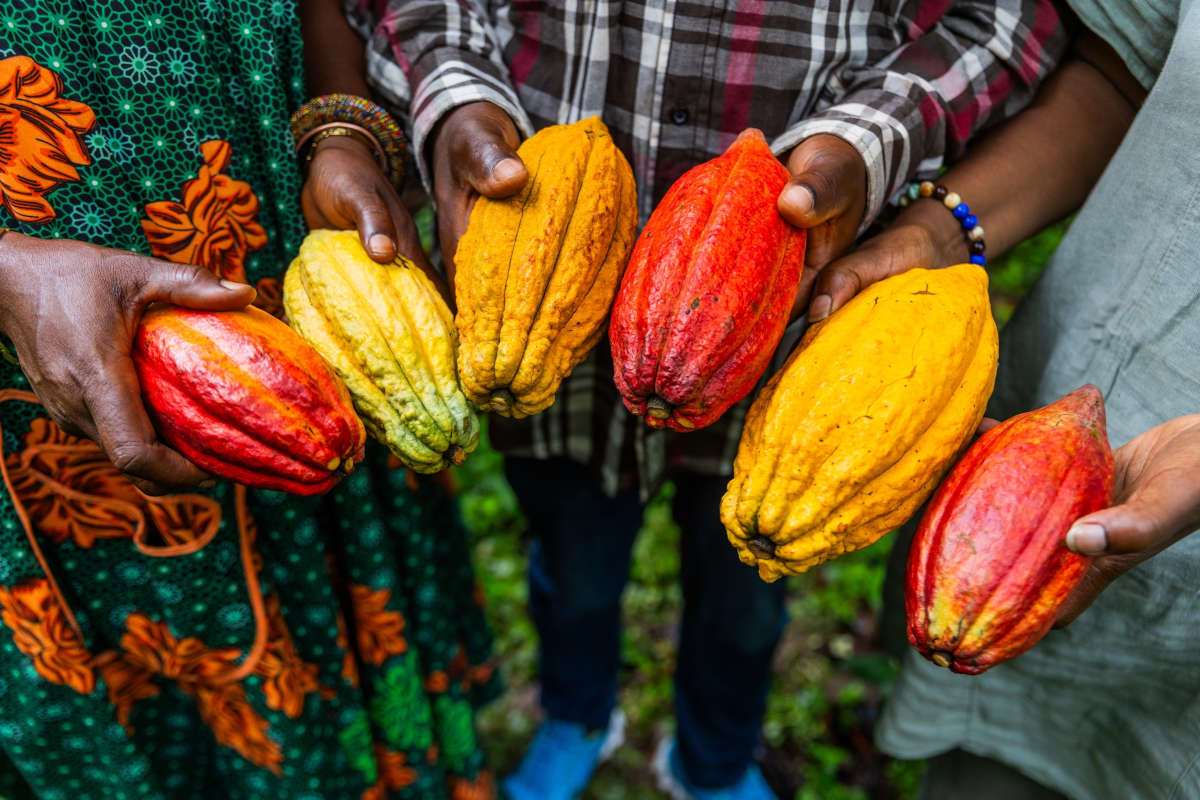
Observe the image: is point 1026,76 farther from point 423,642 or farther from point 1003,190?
point 423,642

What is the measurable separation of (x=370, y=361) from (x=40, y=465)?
0.59 metres

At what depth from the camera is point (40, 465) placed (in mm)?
1201

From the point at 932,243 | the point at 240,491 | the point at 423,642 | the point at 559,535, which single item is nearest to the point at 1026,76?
the point at 932,243

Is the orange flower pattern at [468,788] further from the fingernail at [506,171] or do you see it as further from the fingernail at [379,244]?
the fingernail at [506,171]

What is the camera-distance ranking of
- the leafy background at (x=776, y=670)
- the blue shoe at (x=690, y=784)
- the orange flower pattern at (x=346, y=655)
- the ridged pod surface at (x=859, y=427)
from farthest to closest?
1. the leafy background at (x=776, y=670)
2. the blue shoe at (x=690, y=784)
3. the orange flower pattern at (x=346, y=655)
4. the ridged pod surface at (x=859, y=427)

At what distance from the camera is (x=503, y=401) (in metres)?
1.07

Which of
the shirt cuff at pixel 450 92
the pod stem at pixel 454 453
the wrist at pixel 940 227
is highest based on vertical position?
the shirt cuff at pixel 450 92

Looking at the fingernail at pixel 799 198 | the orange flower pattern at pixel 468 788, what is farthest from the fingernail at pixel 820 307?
the orange flower pattern at pixel 468 788

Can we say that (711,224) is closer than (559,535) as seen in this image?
Yes

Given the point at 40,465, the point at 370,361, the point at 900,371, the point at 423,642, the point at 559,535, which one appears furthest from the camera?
the point at 559,535

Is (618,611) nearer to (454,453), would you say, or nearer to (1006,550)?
(454,453)

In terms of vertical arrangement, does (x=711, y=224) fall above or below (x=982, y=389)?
above

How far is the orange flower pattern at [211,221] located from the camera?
3.79 feet

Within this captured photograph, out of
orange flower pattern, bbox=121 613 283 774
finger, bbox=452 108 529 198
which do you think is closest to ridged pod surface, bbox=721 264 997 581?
finger, bbox=452 108 529 198
